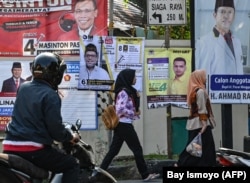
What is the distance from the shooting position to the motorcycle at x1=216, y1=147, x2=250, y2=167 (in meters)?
6.70

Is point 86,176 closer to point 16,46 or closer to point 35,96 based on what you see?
point 35,96

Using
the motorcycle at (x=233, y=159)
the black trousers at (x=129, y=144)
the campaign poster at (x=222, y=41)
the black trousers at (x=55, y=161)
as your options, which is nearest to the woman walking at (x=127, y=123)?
the black trousers at (x=129, y=144)

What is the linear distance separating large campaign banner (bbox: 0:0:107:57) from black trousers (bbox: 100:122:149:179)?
206cm

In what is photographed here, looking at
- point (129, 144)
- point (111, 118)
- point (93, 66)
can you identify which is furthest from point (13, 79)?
point (129, 144)

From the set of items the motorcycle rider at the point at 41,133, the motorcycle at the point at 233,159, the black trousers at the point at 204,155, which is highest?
the motorcycle rider at the point at 41,133

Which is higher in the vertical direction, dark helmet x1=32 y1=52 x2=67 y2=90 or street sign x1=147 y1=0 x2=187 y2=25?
street sign x1=147 y1=0 x2=187 y2=25

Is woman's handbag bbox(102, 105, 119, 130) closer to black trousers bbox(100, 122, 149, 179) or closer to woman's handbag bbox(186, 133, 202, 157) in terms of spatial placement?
black trousers bbox(100, 122, 149, 179)

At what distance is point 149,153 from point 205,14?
2781 millimetres

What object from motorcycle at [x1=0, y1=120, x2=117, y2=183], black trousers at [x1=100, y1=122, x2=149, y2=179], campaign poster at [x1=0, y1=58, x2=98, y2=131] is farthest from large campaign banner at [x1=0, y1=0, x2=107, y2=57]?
motorcycle at [x1=0, y1=120, x2=117, y2=183]

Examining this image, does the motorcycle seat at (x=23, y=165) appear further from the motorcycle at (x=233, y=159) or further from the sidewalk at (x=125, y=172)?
the sidewalk at (x=125, y=172)

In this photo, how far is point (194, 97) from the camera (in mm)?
8844

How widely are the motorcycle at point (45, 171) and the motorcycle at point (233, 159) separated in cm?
180

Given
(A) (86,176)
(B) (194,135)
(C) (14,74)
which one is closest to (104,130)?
(C) (14,74)

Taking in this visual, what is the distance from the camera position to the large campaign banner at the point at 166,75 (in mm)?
10641
